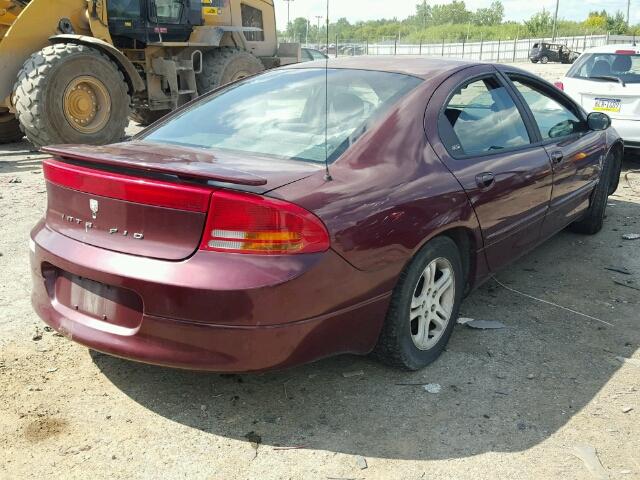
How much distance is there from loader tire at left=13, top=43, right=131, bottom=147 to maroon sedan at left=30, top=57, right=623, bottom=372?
5429mm

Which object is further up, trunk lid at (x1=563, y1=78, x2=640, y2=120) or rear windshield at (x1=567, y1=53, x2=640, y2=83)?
rear windshield at (x1=567, y1=53, x2=640, y2=83)

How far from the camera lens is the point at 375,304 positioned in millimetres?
2918

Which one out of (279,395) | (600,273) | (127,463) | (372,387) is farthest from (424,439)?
(600,273)

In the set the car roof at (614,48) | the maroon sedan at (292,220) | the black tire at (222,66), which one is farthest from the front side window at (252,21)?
the maroon sedan at (292,220)

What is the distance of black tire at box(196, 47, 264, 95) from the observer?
11.0 meters

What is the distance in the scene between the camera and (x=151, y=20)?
9.99 meters

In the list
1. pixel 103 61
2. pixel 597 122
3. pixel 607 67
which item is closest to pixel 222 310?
pixel 597 122

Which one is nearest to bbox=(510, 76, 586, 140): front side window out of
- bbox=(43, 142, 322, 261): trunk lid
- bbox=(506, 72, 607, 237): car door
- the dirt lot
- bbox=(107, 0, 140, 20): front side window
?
bbox=(506, 72, 607, 237): car door

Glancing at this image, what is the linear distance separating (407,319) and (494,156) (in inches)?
46.5

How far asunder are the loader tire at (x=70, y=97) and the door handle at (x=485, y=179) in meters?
6.73

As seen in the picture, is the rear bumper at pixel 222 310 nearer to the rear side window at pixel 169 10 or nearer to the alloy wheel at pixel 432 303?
the alloy wheel at pixel 432 303

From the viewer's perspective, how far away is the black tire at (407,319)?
10.1ft

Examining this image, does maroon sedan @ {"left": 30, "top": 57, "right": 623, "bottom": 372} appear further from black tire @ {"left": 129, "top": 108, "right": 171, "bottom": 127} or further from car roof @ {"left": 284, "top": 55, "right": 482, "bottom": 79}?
black tire @ {"left": 129, "top": 108, "right": 171, "bottom": 127}

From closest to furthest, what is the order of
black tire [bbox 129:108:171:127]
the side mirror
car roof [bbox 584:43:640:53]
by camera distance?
the side mirror
car roof [bbox 584:43:640:53]
black tire [bbox 129:108:171:127]
